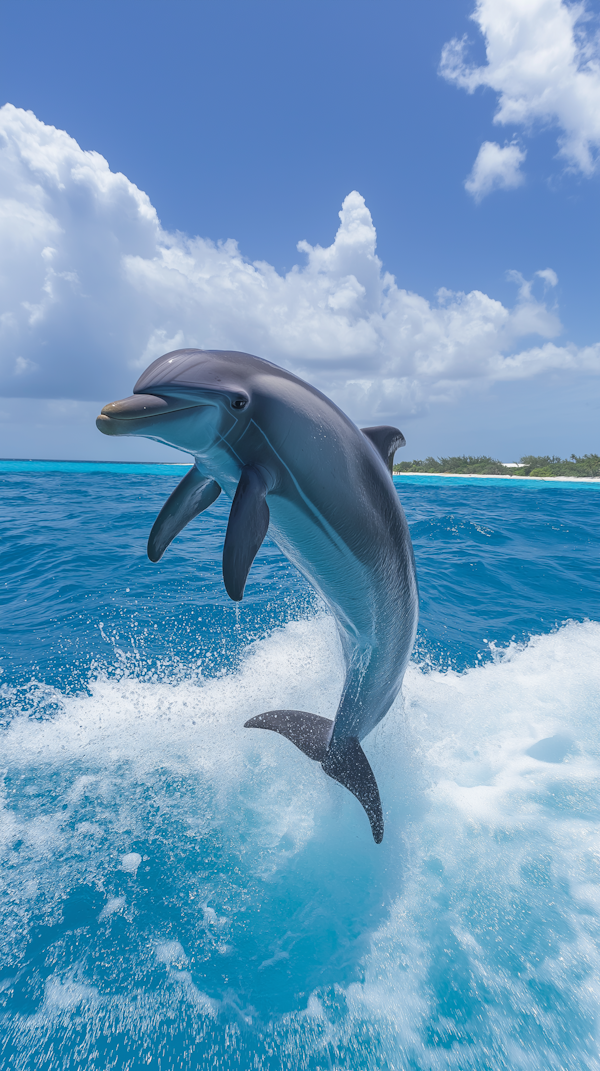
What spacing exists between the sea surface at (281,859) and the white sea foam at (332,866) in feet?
0.06

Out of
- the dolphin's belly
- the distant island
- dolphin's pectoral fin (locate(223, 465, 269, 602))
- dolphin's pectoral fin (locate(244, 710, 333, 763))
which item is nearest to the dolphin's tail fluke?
dolphin's pectoral fin (locate(244, 710, 333, 763))

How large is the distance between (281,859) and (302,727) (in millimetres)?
1211

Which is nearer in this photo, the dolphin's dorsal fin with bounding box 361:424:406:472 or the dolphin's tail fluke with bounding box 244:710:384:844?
the dolphin's dorsal fin with bounding box 361:424:406:472

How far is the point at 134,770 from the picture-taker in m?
5.27

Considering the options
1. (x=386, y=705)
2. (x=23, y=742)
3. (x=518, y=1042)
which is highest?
(x=386, y=705)

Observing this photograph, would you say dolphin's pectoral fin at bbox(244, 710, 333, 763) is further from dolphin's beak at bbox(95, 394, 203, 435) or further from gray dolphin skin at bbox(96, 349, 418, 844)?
dolphin's beak at bbox(95, 394, 203, 435)

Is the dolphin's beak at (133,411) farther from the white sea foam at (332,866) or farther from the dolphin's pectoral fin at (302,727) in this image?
the white sea foam at (332,866)

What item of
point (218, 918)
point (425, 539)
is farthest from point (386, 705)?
point (425, 539)

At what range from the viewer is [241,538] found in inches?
106

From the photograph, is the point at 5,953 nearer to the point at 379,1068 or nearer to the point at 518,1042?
the point at 379,1068

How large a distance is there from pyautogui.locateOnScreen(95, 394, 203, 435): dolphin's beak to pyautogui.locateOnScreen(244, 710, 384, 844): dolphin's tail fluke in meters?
3.53

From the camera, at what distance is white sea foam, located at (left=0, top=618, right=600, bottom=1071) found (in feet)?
10.7

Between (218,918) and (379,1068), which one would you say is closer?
(379,1068)

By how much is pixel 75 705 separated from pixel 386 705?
4.26 m
